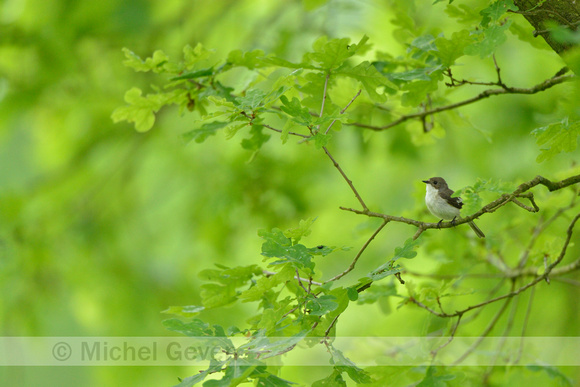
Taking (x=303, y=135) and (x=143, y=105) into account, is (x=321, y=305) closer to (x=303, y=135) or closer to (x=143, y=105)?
(x=303, y=135)

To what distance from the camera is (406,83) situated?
2.39 m

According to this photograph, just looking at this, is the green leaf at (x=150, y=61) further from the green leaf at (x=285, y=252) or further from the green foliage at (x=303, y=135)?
the green leaf at (x=285, y=252)

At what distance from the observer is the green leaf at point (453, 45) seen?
209 centimetres

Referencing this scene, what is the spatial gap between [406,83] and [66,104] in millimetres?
3905

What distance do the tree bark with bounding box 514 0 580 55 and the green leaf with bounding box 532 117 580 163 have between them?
253mm

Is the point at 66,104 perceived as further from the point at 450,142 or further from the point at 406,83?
the point at 406,83

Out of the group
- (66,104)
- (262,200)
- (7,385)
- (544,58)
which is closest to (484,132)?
(262,200)

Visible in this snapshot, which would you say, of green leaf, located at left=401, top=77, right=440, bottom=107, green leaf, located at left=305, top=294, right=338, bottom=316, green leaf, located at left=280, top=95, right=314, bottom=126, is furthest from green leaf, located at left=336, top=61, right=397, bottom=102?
green leaf, located at left=305, top=294, right=338, bottom=316

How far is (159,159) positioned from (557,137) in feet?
18.6

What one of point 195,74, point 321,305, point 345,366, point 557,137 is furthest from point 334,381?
point 195,74

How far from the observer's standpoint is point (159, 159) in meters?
7.00

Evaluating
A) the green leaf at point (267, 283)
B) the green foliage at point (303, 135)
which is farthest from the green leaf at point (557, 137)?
the green leaf at point (267, 283)

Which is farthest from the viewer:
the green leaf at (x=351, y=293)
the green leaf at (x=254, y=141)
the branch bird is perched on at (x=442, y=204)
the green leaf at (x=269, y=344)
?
the branch bird is perched on at (x=442, y=204)

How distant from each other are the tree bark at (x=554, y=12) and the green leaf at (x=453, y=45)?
21 centimetres
